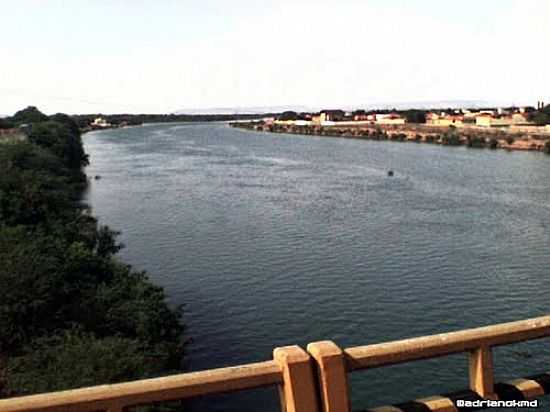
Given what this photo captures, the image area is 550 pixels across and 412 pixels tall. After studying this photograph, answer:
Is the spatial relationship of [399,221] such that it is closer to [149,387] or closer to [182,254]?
[182,254]

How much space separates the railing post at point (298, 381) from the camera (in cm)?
481

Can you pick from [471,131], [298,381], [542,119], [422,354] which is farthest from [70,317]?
A: [542,119]

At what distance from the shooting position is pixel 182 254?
32594 millimetres

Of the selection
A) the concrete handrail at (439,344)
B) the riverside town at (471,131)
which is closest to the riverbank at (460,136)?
the riverside town at (471,131)

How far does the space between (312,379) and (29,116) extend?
17298 centimetres

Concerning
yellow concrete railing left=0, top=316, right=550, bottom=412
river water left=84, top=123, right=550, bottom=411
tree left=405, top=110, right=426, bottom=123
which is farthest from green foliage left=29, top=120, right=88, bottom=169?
tree left=405, top=110, right=426, bottom=123

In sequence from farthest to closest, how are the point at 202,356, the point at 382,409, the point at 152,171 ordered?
the point at 152,171 < the point at 202,356 < the point at 382,409

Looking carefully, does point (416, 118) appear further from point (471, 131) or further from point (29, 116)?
point (29, 116)

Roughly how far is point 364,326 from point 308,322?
6.72 ft

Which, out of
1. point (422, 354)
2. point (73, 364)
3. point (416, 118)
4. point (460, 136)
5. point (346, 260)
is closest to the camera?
point (422, 354)

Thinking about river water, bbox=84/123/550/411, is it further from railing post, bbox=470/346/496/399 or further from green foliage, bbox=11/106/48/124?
green foliage, bbox=11/106/48/124

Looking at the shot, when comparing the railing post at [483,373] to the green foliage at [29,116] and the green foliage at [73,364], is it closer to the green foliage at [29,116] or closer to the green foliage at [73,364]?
the green foliage at [73,364]

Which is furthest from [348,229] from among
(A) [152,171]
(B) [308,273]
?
(A) [152,171]

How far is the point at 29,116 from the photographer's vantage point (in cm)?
16325
